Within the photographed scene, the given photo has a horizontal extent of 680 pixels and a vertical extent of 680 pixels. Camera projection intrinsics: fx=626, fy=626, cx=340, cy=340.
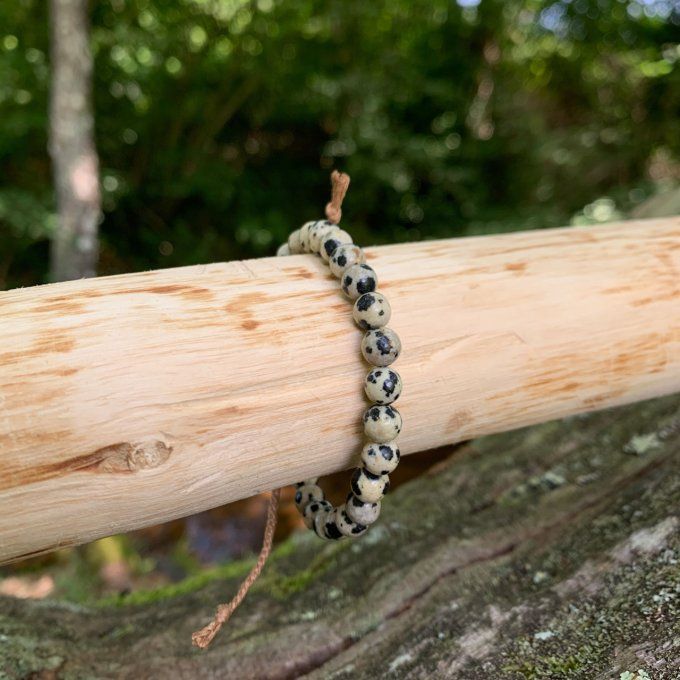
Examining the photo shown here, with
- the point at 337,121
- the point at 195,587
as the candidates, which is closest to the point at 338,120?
the point at 337,121

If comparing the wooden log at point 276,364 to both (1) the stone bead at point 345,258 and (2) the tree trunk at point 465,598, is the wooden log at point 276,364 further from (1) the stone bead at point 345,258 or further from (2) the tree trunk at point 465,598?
(2) the tree trunk at point 465,598

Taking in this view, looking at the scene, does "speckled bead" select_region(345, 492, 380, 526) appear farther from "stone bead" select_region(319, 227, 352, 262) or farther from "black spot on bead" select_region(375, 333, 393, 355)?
"stone bead" select_region(319, 227, 352, 262)

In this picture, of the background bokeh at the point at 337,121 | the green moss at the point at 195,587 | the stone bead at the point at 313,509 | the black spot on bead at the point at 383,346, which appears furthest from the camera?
the background bokeh at the point at 337,121

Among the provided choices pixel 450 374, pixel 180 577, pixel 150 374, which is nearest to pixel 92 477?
pixel 150 374

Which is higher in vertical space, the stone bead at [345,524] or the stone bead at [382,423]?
the stone bead at [382,423]

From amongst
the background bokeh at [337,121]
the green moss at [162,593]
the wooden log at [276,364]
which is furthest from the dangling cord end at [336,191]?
the background bokeh at [337,121]

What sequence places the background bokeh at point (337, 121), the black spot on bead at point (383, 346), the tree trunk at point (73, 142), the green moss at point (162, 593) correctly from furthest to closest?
the background bokeh at point (337, 121) < the tree trunk at point (73, 142) < the green moss at point (162, 593) < the black spot on bead at point (383, 346)

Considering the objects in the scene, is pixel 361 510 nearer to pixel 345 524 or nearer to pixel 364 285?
pixel 345 524
